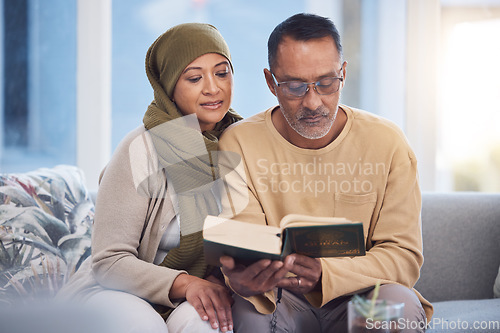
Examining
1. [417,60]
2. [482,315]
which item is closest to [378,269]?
[482,315]

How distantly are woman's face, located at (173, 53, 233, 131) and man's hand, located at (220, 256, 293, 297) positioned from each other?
0.60 meters

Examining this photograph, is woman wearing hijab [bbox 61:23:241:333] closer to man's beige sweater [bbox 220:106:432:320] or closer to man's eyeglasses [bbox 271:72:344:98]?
man's beige sweater [bbox 220:106:432:320]

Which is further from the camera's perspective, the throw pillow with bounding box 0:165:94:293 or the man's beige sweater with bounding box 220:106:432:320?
the throw pillow with bounding box 0:165:94:293

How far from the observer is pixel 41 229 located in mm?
1983

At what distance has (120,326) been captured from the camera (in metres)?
1.37

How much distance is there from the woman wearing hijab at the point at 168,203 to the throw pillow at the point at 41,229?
22 centimetres

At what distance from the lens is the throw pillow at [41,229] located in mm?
1899

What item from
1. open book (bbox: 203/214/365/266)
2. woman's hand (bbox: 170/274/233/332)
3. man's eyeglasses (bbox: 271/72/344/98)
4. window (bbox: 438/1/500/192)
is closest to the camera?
open book (bbox: 203/214/365/266)

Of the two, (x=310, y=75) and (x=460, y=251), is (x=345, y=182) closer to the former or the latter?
(x=310, y=75)

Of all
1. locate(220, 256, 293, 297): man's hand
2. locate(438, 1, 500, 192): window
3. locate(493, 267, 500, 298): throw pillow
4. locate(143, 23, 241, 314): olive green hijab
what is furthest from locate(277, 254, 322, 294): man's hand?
locate(438, 1, 500, 192): window

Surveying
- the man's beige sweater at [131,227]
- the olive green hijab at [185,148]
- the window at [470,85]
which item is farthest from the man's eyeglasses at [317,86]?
the window at [470,85]

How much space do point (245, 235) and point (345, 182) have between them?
56 centimetres

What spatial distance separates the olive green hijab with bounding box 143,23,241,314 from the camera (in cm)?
170

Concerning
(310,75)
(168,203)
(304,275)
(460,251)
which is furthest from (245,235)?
(460,251)
